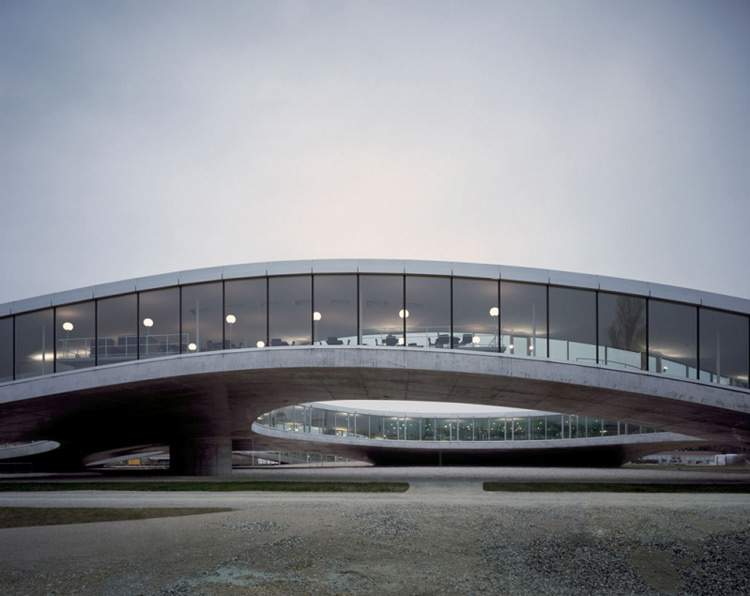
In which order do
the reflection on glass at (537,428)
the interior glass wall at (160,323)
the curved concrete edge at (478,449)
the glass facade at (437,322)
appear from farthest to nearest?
the reflection on glass at (537,428) → the curved concrete edge at (478,449) → the interior glass wall at (160,323) → the glass facade at (437,322)

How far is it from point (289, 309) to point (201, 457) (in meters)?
16.5

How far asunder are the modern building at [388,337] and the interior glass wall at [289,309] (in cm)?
6

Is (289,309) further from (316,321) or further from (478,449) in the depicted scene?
(478,449)

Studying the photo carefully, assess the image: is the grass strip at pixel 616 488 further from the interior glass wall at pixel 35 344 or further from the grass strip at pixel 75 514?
the interior glass wall at pixel 35 344

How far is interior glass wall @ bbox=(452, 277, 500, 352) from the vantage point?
2530 cm

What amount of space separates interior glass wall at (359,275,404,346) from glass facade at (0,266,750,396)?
0.15 feet

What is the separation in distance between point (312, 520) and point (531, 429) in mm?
41135

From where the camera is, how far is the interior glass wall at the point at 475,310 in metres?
25.3

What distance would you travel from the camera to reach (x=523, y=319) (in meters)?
25.5

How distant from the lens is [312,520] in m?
13.9

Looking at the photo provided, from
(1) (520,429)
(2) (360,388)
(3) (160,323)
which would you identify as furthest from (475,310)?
(1) (520,429)

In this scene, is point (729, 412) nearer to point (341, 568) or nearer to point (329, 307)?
point (329, 307)

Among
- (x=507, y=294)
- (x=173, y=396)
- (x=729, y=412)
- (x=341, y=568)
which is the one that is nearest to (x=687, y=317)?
(x=729, y=412)

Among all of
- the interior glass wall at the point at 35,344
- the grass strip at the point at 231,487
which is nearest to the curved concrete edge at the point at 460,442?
the interior glass wall at the point at 35,344
